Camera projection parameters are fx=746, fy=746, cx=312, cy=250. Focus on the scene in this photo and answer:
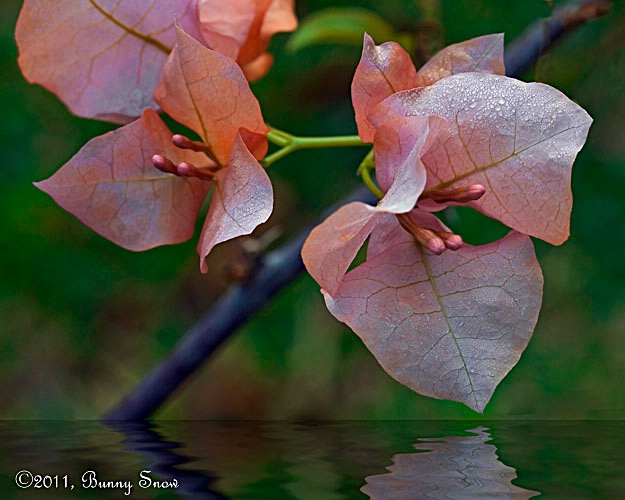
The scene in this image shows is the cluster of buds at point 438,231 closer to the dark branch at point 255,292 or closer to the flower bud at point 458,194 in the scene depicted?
the flower bud at point 458,194

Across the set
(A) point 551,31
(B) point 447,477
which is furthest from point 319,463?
(A) point 551,31

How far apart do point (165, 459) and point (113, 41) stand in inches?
9.7

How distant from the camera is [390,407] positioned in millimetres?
853

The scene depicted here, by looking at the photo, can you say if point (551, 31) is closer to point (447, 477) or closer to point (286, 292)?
point (447, 477)

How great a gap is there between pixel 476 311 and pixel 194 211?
0.48 feet

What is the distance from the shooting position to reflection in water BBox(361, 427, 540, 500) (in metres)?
0.36

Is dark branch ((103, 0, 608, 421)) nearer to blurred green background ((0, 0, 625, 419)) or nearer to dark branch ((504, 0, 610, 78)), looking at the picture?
dark branch ((504, 0, 610, 78))

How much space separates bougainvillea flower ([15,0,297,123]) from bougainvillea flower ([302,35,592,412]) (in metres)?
0.11

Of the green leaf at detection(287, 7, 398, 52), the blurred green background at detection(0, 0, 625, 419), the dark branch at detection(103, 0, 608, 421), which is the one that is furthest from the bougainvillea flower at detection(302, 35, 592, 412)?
the blurred green background at detection(0, 0, 625, 419)

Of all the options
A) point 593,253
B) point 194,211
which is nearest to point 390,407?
point 593,253

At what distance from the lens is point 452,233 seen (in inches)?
12.5

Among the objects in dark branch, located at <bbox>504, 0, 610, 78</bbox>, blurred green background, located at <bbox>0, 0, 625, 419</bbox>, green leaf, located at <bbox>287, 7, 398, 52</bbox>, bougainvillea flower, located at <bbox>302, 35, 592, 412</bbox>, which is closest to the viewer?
bougainvillea flower, located at <bbox>302, 35, 592, 412</bbox>

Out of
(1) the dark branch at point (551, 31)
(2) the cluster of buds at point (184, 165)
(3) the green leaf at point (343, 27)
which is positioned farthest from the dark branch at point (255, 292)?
(2) the cluster of buds at point (184, 165)

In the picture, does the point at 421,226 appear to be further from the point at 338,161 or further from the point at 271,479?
the point at 338,161
